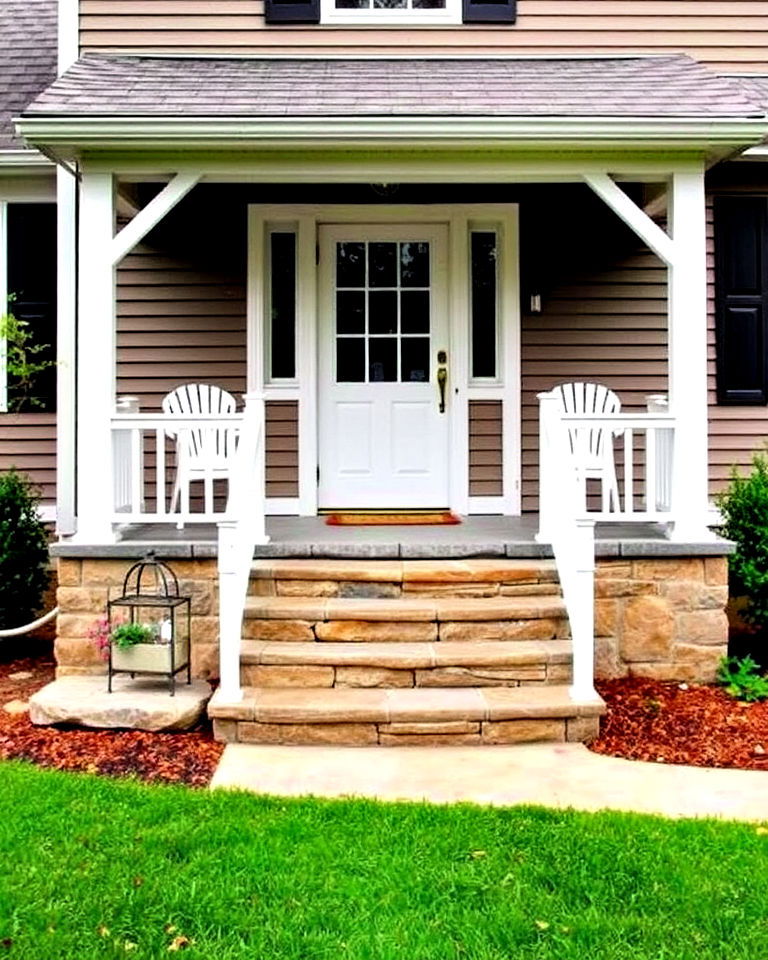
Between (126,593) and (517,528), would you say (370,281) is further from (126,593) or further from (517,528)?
(126,593)

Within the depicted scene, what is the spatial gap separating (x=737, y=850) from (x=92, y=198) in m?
4.24

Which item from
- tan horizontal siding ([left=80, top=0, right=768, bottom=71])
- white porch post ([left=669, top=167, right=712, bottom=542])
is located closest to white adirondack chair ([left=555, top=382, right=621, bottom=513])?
white porch post ([left=669, top=167, right=712, bottom=542])

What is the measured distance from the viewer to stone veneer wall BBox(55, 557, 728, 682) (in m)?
5.03

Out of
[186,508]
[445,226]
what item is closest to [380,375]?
[445,226]

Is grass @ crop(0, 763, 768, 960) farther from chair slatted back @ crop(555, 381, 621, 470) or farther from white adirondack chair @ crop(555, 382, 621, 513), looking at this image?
chair slatted back @ crop(555, 381, 621, 470)

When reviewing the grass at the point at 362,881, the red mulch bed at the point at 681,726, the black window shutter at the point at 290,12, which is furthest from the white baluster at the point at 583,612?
the black window shutter at the point at 290,12

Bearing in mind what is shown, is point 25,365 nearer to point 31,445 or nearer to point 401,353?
point 31,445

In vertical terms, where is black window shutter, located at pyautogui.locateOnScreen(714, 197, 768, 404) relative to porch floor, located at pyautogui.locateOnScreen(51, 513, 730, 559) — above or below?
above

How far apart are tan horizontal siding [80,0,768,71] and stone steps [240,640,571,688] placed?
4308 millimetres

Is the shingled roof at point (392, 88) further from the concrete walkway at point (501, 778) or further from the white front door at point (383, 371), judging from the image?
the concrete walkway at point (501, 778)

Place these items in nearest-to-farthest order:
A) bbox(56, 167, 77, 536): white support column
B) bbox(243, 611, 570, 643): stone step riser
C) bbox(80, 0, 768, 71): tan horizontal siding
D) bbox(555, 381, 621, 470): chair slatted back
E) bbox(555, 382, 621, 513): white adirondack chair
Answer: bbox(243, 611, 570, 643): stone step riser < bbox(555, 382, 621, 513): white adirondack chair < bbox(555, 381, 621, 470): chair slatted back < bbox(56, 167, 77, 536): white support column < bbox(80, 0, 768, 71): tan horizontal siding

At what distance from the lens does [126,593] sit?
496 centimetres

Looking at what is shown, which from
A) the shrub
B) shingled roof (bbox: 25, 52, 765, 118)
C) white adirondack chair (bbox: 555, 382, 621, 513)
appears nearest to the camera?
the shrub

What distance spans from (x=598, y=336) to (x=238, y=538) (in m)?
3.36
